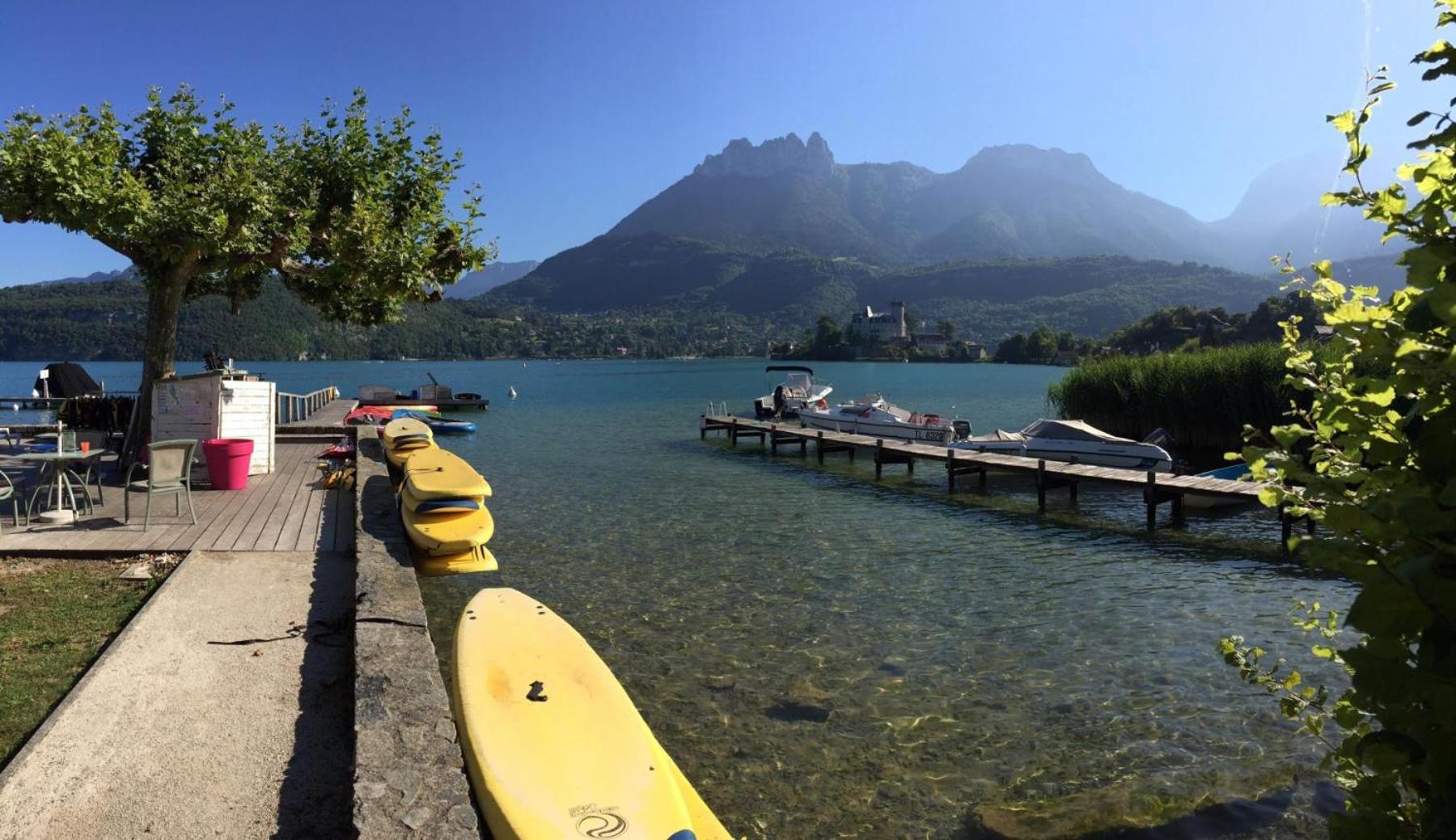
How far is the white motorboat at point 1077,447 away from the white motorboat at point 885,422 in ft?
15.6

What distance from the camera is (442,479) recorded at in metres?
10.8

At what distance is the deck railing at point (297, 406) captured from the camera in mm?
29281

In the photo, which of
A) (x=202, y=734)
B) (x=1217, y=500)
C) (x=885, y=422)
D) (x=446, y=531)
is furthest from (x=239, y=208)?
(x=885, y=422)

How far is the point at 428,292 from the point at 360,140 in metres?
3.12

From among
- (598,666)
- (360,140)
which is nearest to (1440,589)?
(598,666)

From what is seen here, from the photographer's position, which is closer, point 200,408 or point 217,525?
point 217,525

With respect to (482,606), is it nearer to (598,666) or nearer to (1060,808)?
(598,666)

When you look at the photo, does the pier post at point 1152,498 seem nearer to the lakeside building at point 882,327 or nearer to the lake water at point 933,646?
the lake water at point 933,646

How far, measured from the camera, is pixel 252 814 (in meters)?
4.22

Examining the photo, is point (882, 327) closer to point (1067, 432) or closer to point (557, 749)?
point (1067, 432)

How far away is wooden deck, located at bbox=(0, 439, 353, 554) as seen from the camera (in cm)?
913

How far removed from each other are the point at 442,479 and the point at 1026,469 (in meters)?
14.7

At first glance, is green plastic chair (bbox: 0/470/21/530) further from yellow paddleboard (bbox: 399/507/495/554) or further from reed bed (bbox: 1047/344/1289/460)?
reed bed (bbox: 1047/344/1289/460)

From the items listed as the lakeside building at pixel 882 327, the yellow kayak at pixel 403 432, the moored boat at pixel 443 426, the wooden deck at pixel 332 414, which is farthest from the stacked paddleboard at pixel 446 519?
the lakeside building at pixel 882 327
